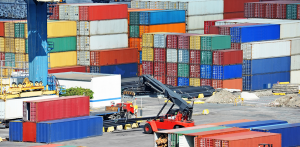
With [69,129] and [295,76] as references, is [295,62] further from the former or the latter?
[69,129]

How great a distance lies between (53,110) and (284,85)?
40.6 meters

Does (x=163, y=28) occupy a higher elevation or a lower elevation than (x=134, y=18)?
lower

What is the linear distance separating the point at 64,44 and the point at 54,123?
3932 cm

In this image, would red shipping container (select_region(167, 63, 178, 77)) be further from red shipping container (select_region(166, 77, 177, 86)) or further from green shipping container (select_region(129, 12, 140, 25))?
green shipping container (select_region(129, 12, 140, 25))

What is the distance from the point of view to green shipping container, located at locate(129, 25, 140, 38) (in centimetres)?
9919

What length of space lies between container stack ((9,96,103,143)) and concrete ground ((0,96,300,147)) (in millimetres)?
754

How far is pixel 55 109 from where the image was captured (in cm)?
5497

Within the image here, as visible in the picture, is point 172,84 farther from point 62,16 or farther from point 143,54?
point 62,16

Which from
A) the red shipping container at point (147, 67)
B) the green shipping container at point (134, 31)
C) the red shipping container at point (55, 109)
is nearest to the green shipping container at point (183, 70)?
the red shipping container at point (147, 67)

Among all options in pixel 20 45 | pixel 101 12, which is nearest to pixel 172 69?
pixel 101 12

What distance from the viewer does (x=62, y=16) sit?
95.3 m

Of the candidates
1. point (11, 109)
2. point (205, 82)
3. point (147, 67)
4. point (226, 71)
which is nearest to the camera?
point (11, 109)

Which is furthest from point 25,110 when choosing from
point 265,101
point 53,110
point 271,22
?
point 271,22

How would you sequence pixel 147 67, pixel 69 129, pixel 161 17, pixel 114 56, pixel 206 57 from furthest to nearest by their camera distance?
1. pixel 161 17
2. pixel 114 56
3. pixel 147 67
4. pixel 206 57
5. pixel 69 129
